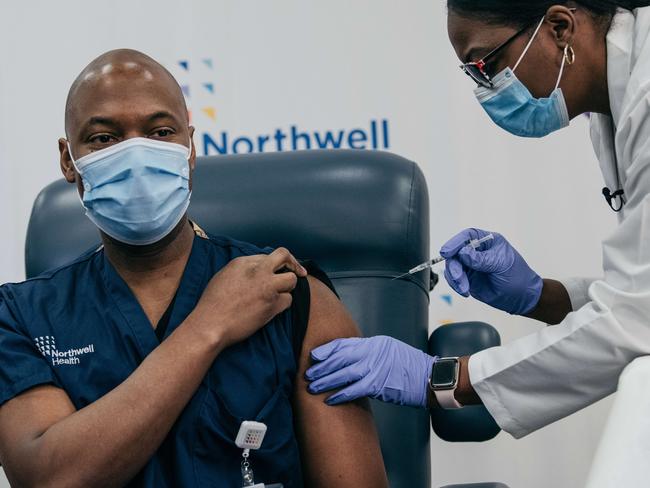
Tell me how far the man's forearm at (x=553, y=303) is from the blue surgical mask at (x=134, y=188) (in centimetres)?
87

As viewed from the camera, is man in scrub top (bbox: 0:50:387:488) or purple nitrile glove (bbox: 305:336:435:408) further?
purple nitrile glove (bbox: 305:336:435:408)

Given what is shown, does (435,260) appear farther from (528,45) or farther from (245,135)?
(245,135)

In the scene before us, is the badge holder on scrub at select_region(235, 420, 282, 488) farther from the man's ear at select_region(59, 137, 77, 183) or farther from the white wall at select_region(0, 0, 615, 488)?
the white wall at select_region(0, 0, 615, 488)

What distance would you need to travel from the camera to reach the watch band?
1.65 meters

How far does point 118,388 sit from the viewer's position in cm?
138

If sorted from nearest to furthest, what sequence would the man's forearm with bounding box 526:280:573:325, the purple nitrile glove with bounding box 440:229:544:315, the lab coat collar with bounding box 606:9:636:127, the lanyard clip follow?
the lab coat collar with bounding box 606:9:636:127
the lanyard clip
the purple nitrile glove with bounding box 440:229:544:315
the man's forearm with bounding box 526:280:573:325

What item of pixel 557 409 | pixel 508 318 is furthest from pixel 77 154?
pixel 508 318

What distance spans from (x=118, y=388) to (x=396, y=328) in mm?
675

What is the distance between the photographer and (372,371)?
1.60 metres

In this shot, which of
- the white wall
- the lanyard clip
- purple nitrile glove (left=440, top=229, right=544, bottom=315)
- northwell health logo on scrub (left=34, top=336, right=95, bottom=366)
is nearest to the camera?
northwell health logo on scrub (left=34, top=336, right=95, bottom=366)

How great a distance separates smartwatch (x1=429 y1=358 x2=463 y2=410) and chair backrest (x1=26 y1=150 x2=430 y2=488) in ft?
0.70

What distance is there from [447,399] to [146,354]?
20.8 inches

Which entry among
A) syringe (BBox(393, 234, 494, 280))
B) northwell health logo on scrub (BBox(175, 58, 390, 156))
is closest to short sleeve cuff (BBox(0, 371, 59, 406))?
syringe (BBox(393, 234, 494, 280))

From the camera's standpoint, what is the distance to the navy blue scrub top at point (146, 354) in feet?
4.73
